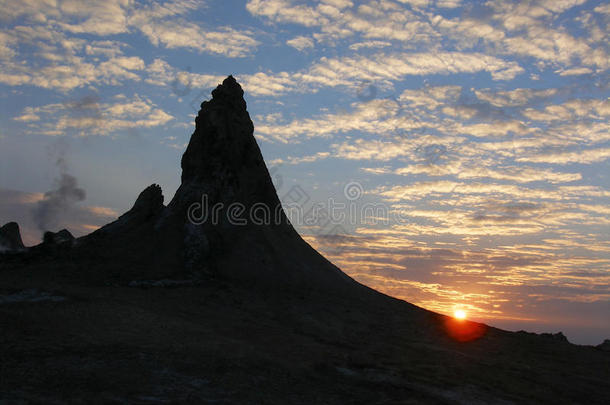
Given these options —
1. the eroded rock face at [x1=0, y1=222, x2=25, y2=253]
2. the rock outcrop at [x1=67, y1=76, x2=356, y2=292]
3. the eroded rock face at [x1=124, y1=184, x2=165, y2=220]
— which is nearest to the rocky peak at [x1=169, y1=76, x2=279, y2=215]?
the rock outcrop at [x1=67, y1=76, x2=356, y2=292]

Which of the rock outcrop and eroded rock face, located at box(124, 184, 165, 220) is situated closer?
the rock outcrop

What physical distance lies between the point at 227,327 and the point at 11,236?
30670 millimetres

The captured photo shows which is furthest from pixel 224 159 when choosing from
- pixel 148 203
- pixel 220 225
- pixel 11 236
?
pixel 11 236

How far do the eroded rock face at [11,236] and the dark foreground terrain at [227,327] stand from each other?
0.73ft

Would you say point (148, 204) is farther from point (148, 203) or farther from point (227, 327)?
point (227, 327)

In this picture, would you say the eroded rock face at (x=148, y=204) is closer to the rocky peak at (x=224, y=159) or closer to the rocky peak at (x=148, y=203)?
the rocky peak at (x=148, y=203)

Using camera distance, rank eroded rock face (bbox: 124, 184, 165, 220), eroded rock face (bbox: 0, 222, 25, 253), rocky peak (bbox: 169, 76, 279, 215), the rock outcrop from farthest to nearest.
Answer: eroded rock face (bbox: 0, 222, 25, 253)
rocky peak (bbox: 169, 76, 279, 215)
eroded rock face (bbox: 124, 184, 165, 220)
the rock outcrop

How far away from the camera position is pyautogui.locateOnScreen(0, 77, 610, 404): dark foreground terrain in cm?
1753

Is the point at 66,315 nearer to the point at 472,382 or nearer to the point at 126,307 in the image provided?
the point at 126,307

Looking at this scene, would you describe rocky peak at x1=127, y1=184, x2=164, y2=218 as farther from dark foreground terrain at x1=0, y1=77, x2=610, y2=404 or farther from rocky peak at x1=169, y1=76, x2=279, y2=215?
rocky peak at x1=169, y1=76, x2=279, y2=215

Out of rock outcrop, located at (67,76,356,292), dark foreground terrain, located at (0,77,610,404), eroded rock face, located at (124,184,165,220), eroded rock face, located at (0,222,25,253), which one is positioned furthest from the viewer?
eroded rock face, located at (0,222,25,253)

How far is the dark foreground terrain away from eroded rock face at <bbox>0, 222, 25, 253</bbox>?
221 mm

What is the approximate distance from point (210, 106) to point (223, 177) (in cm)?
738

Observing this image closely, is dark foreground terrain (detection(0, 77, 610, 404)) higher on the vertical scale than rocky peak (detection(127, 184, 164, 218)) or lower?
lower
